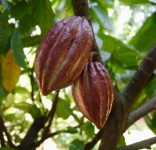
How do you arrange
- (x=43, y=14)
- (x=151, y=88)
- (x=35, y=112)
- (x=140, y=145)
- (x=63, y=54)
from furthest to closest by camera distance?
(x=35, y=112)
(x=151, y=88)
(x=43, y=14)
(x=140, y=145)
(x=63, y=54)

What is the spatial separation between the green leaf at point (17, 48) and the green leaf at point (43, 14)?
6cm

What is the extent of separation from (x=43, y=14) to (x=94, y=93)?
290 mm

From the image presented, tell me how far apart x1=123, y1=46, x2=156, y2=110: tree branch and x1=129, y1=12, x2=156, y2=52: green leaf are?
25 centimetres

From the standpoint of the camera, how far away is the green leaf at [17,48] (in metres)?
0.71

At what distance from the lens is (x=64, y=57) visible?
0.52 metres

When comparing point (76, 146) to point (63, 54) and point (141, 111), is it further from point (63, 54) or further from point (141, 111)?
point (63, 54)

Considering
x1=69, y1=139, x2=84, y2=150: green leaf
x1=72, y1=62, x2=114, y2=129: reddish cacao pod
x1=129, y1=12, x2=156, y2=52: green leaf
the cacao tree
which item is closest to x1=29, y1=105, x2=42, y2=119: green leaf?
the cacao tree

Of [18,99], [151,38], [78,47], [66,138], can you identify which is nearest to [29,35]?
[151,38]

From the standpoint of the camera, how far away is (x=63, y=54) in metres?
0.52

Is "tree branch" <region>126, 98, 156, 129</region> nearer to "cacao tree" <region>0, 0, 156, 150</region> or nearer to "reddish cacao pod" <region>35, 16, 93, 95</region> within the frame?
"cacao tree" <region>0, 0, 156, 150</region>

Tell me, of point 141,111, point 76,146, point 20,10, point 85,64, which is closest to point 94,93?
point 85,64

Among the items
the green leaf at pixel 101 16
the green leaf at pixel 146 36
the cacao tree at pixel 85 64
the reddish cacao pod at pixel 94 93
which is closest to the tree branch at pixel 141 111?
the cacao tree at pixel 85 64

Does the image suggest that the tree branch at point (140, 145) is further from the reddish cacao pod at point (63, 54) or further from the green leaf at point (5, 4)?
the green leaf at point (5, 4)

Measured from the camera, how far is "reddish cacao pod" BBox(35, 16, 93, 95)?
510mm
